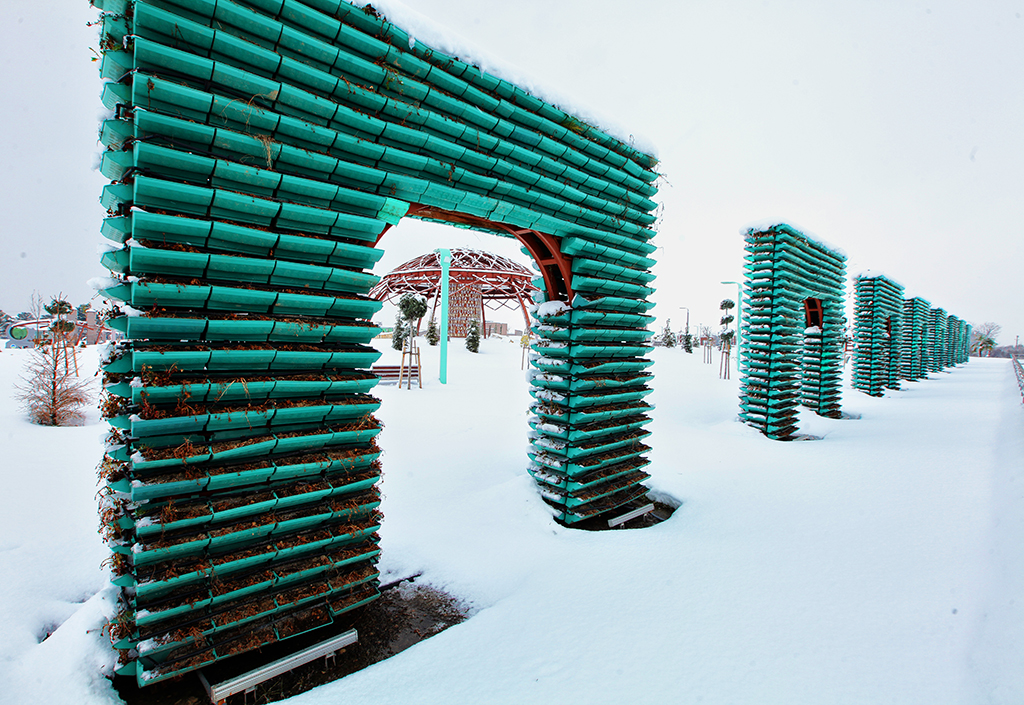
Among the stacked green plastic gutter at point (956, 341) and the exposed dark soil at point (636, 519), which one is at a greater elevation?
the stacked green plastic gutter at point (956, 341)

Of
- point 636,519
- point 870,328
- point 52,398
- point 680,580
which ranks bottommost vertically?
point 636,519

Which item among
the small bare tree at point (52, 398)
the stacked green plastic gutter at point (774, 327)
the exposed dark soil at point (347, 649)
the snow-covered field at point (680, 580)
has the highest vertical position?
the stacked green plastic gutter at point (774, 327)

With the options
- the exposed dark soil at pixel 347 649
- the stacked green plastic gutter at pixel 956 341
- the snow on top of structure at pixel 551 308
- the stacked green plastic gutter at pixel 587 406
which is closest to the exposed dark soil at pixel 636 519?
the stacked green plastic gutter at pixel 587 406

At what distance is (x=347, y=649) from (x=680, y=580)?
2.51 metres

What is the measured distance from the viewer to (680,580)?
3.58 meters

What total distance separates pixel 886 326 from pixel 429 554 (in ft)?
65.1

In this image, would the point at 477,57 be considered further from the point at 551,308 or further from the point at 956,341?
the point at 956,341

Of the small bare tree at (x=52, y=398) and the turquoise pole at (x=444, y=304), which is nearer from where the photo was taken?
the small bare tree at (x=52, y=398)

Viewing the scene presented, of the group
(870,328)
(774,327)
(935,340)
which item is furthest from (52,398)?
(935,340)

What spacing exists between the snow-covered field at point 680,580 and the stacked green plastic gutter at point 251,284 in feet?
2.30

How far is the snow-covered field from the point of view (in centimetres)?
250

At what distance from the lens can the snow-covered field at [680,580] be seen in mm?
2500

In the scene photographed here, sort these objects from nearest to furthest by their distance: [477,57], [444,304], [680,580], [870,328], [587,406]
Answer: [680,580]
[477,57]
[587,406]
[870,328]
[444,304]

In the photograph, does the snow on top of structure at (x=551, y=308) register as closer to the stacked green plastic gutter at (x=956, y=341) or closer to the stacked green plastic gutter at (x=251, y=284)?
the stacked green plastic gutter at (x=251, y=284)
